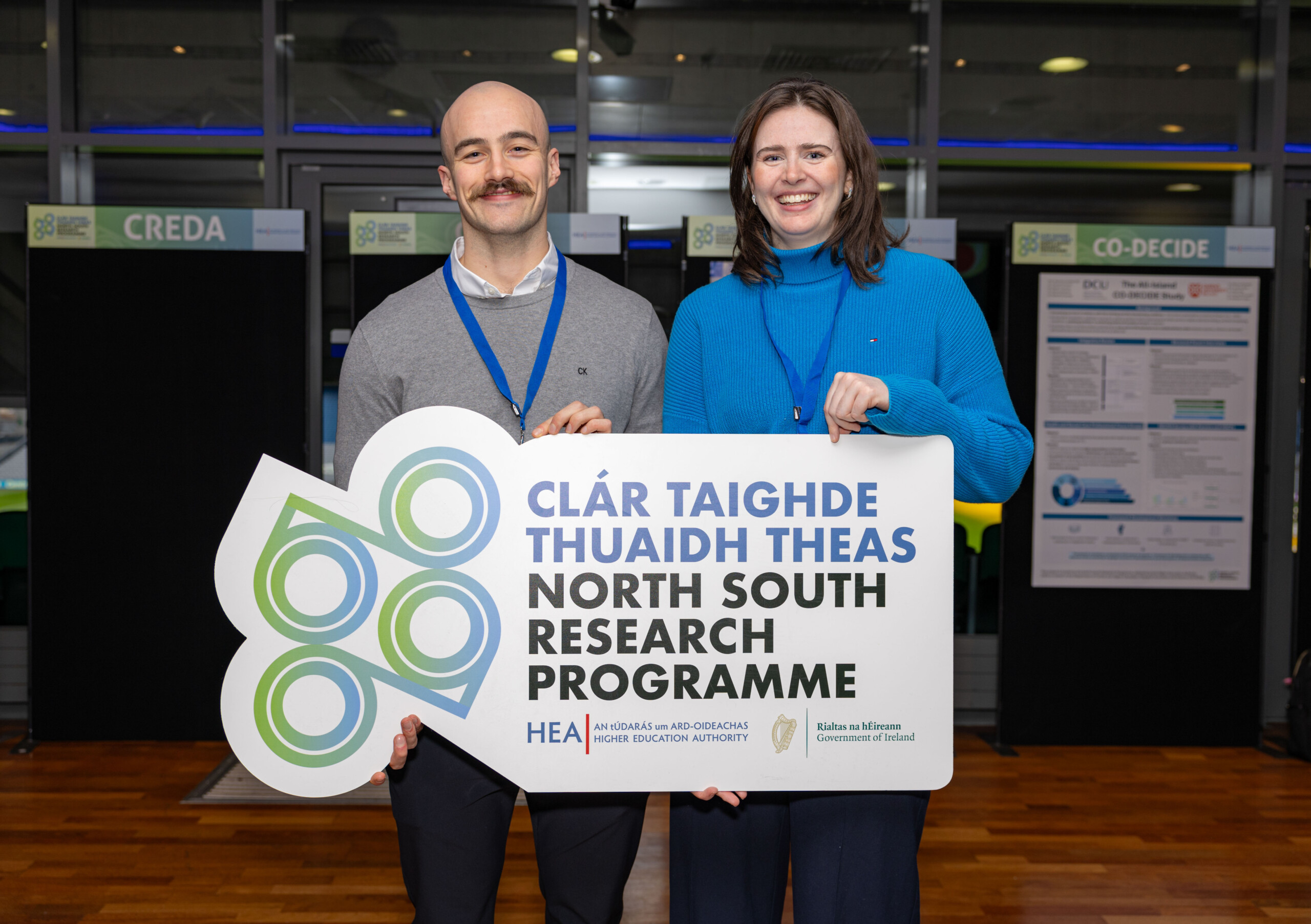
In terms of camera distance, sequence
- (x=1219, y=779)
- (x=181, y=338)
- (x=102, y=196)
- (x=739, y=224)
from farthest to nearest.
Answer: (x=102, y=196) → (x=181, y=338) → (x=1219, y=779) → (x=739, y=224)

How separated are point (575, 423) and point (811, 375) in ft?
1.08

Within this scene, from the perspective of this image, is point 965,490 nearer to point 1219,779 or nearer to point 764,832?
point 764,832

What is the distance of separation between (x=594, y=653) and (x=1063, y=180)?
3.95 m

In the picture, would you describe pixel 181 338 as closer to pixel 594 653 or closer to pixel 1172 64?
pixel 594 653

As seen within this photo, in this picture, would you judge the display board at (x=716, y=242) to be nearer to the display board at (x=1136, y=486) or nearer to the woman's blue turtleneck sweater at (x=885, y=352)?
the display board at (x=1136, y=486)

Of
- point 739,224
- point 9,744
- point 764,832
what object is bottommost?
point 9,744

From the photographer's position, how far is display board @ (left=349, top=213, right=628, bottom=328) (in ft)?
12.3

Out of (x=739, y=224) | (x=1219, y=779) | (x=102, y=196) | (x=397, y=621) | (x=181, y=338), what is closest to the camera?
(x=397, y=621)

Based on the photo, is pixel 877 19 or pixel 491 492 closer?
pixel 491 492

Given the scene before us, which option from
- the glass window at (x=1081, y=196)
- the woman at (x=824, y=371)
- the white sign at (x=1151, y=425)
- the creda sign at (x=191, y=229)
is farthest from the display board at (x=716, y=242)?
the woman at (x=824, y=371)

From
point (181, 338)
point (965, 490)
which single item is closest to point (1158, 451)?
point (965, 490)

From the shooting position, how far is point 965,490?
54.9 inches

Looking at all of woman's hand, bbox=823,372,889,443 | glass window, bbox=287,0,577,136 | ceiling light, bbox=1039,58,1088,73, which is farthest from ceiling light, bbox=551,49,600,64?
woman's hand, bbox=823,372,889,443

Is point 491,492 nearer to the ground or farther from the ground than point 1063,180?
nearer to the ground
